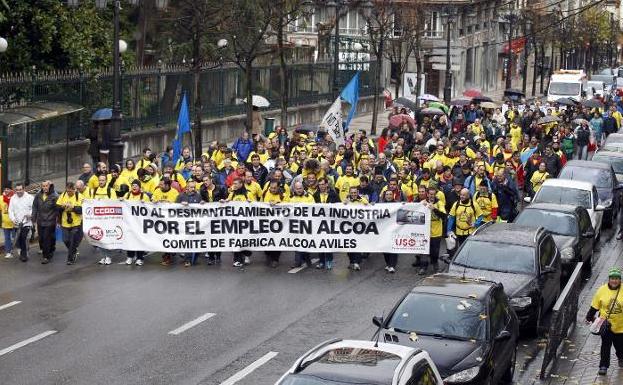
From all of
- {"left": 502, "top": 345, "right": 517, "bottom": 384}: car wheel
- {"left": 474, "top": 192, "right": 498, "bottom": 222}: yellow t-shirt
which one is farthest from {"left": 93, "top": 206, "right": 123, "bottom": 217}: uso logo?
{"left": 502, "top": 345, "right": 517, "bottom": 384}: car wheel

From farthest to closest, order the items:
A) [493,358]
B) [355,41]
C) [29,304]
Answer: [355,41]
[29,304]
[493,358]

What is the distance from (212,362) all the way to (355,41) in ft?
186

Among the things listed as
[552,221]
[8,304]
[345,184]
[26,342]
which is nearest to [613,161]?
[345,184]

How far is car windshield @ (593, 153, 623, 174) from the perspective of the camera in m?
31.5

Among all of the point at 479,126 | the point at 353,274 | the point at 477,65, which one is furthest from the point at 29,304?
the point at 477,65

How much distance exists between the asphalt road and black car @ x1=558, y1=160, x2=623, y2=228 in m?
7.01

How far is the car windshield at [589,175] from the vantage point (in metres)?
28.1

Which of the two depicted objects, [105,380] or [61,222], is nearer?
[105,380]

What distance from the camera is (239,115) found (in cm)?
4447

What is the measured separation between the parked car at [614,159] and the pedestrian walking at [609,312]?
15814mm

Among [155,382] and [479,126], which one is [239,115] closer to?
[479,126]

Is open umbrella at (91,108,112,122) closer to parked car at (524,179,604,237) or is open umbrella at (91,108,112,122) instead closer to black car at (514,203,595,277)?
parked car at (524,179,604,237)

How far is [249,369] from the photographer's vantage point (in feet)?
49.8

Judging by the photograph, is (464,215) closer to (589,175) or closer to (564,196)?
(564,196)
